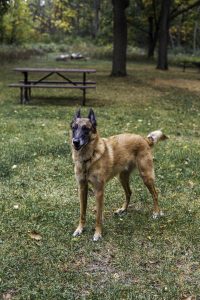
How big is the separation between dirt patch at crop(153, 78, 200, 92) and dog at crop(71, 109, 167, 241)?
1377 cm

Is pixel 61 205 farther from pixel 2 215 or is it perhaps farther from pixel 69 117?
pixel 69 117

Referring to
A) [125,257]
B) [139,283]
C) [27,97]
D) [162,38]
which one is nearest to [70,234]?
[125,257]

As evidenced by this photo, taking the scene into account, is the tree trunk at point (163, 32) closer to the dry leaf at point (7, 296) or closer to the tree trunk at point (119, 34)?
the tree trunk at point (119, 34)

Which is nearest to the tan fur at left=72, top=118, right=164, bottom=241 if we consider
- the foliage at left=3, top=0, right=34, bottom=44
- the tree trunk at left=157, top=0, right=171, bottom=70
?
the tree trunk at left=157, top=0, right=171, bottom=70

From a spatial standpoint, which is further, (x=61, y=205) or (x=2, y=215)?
(x=61, y=205)

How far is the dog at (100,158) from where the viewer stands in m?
4.93

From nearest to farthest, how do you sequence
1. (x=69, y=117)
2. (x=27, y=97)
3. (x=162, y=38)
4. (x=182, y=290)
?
1. (x=182, y=290)
2. (x=69, y=117)
3. (x=27, y=97)
4. (x=162, y=38)

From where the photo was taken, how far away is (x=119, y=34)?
68.6ft

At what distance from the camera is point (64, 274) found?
14.6 ft

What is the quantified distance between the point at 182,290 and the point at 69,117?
26.8 feet

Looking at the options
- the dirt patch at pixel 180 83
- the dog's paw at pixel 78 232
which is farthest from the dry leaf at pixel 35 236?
the dirt patch at pixel 180 83

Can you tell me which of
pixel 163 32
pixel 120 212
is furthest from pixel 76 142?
pixel 163 32

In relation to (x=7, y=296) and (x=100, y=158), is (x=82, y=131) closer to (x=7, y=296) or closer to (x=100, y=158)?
(x=100, y=158)

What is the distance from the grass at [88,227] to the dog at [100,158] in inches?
13.6
